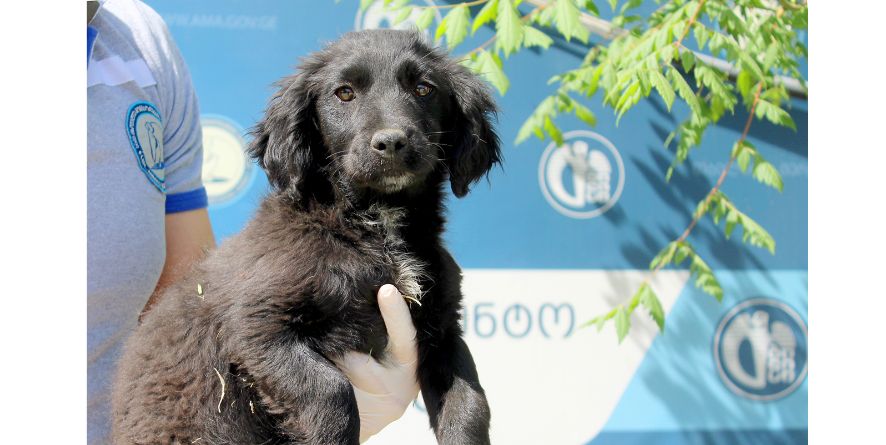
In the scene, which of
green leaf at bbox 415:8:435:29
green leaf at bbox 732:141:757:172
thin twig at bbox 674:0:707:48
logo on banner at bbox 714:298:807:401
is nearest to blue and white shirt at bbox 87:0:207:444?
green leaf at bbox 415:8:435:29

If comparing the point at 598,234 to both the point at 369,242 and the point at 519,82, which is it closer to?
the point at 519,82

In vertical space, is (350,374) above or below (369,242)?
below

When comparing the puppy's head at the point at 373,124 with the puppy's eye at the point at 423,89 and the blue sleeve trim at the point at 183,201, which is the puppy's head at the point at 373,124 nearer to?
the puppy's eye at the point at 423,89

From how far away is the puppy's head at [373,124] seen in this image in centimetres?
233

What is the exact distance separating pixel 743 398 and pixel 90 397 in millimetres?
4354

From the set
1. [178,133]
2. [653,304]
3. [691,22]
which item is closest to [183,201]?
[178,133]

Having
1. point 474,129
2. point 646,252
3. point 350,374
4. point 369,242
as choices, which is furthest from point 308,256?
point 646,252

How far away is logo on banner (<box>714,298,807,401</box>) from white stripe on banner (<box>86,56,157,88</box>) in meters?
4.15

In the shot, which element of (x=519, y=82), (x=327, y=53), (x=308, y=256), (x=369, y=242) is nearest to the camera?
(x=308, y=256)

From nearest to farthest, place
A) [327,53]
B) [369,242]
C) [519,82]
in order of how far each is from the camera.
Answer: [369,242]
[327,53]
[519,82]

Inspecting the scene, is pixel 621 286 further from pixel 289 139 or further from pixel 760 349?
pixel 289 139

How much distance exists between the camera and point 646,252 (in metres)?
5.19

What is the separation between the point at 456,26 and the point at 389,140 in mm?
942

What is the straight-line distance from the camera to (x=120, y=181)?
8.34 ft
